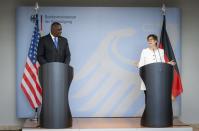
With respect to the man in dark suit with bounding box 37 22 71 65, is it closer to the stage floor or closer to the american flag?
the american flag

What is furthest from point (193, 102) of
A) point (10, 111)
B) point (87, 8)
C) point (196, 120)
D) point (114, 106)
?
point (10, 111)

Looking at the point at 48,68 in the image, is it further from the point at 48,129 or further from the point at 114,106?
the point at 114,106

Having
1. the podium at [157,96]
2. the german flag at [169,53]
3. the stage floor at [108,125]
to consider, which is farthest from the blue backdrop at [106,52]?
the podium at [157,96]

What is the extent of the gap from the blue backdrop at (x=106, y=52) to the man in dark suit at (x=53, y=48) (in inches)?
20.6

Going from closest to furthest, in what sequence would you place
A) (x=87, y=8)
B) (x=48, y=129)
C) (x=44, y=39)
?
(x=48, y=129) < (x=44, y=39) < (x=87, y=8)

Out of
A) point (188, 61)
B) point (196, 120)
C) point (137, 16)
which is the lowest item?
point (196, 120)

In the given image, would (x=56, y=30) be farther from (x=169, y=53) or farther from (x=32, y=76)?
(x=169, y=53)

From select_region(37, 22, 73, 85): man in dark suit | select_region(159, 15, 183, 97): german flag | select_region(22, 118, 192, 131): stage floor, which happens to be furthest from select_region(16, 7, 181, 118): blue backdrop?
select_region(37, 22, 73, 85): man in dark suit

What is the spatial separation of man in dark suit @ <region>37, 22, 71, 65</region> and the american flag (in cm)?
39

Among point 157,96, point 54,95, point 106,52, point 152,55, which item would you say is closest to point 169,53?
point 152,55

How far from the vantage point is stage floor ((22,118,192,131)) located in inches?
259

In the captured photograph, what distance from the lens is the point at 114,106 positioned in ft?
25.8

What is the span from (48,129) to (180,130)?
2.05m

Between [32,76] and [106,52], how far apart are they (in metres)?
1.41
